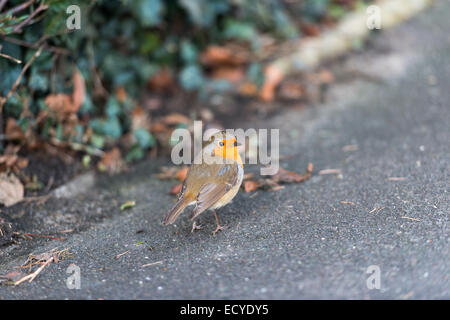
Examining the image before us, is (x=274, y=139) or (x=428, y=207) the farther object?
(x=274, y=139)

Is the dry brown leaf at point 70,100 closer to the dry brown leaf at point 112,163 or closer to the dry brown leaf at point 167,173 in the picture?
the dry brown leaf at point 112,163

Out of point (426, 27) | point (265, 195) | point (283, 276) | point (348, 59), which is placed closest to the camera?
point (283, 276)

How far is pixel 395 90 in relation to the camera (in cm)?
582

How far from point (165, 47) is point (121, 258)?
9.53 ft

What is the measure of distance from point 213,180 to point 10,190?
1.59 meters

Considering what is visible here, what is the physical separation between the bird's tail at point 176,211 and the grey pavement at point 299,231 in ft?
0.63

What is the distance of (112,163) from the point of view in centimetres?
469

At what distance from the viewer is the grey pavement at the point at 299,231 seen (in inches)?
110

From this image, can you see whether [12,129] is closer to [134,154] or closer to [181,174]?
[134,154]

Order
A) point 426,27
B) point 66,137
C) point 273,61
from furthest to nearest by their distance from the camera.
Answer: point 426,27, point 273,61, point 66,137

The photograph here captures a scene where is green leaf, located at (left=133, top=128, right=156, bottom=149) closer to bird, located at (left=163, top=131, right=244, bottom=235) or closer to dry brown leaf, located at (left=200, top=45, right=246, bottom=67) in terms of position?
bird, located at (left=163, top=131, right=244, bottom=235)

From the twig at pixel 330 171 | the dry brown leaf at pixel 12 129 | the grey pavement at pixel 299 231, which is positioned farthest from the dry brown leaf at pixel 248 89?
the dry brown leaf at pixel 12 129

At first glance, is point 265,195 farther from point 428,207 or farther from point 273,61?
point 273,61

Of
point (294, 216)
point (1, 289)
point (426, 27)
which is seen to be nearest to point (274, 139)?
point (294, 216)
